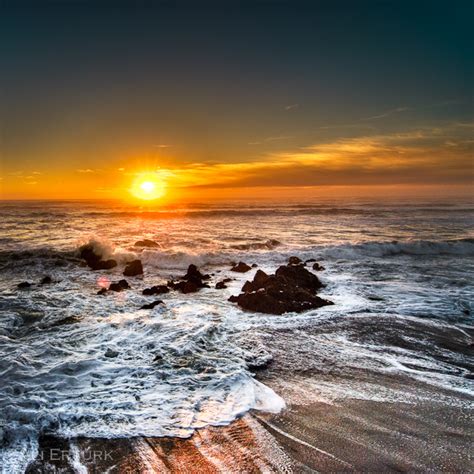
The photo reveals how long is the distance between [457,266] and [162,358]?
16.3m

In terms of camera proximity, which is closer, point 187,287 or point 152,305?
point 152,305

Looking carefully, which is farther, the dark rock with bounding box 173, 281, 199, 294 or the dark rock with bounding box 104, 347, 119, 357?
the dark rock with bounding box 173, 281, 199, 294

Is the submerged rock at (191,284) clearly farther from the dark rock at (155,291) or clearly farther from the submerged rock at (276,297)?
the submerged rock at (276,297)

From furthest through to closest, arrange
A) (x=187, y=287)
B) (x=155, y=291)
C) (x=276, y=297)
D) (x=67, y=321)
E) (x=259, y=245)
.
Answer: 1. (x=259, y=245)
2. (x=187, y=287)
3. (x=155, y=291)
4. (x=276, y=297)
5. (x=67, y=321)

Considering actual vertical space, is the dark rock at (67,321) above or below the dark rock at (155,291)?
below

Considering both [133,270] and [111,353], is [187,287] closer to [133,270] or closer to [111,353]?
[133,270]

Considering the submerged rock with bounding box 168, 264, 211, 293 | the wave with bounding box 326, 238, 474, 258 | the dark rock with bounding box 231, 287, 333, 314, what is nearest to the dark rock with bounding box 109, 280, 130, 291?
the submerged rock with bounding box 168, 264, 211, 293

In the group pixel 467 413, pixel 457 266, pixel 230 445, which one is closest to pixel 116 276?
pixel 230 445

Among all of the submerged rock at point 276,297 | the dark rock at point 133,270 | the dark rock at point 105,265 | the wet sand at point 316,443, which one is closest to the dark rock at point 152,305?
the submerged rock at point 276,297

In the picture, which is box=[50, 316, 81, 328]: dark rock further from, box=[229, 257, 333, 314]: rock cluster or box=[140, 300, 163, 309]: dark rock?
box=[229, 257, 333, 314]: rock cluster

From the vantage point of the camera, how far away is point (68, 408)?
5434mm

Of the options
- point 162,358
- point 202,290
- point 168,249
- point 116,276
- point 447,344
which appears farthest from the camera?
point 168,249

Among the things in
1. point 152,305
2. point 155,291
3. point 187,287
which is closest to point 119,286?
point 155,291

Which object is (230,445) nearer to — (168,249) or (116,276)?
(116,276)
